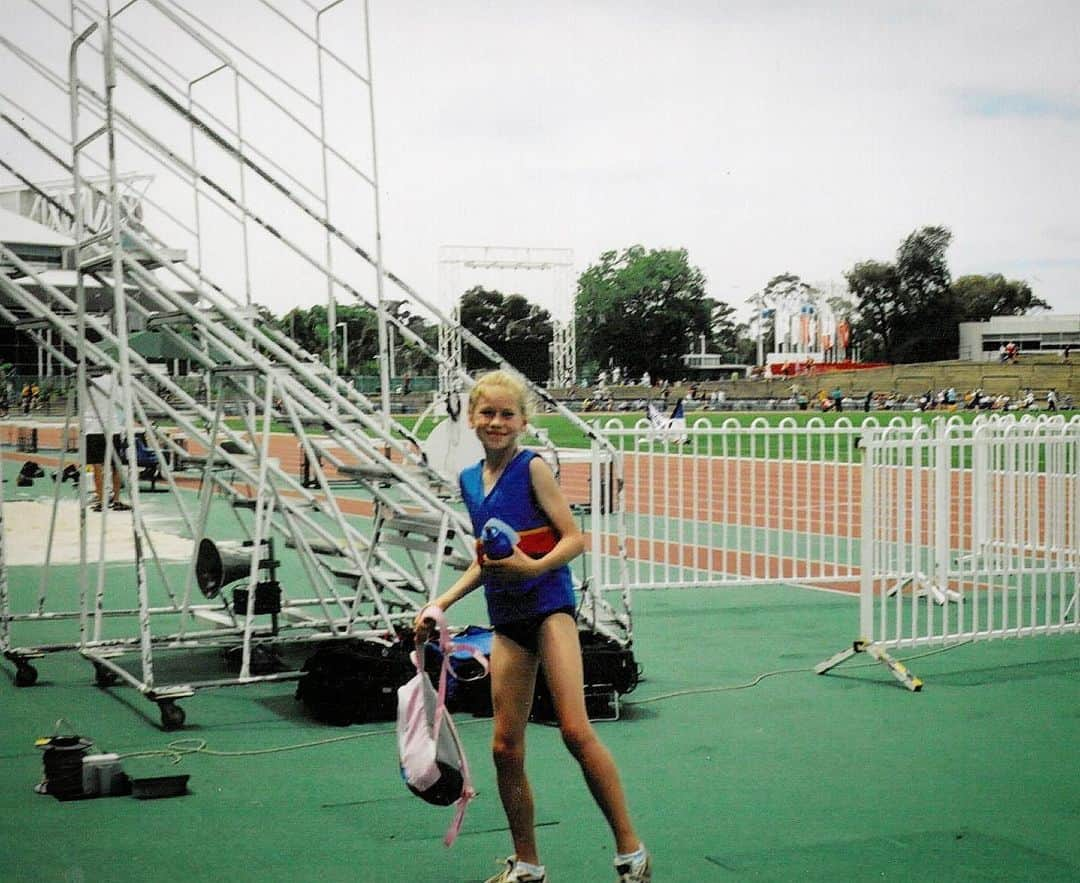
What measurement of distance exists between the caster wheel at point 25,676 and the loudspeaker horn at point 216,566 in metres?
1.15

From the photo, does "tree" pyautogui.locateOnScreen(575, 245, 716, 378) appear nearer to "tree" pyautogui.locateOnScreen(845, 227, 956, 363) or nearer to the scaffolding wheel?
"tree" pyautogui.locateOnScreen(845, 227, 956, 363)

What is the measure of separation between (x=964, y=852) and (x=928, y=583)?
4.38m

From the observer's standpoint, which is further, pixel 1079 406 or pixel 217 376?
pixel 1079 406

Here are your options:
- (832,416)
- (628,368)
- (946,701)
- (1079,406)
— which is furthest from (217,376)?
(628,368)

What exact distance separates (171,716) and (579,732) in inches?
141

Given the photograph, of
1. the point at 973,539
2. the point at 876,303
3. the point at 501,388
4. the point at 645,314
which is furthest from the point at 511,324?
the point at 501,388

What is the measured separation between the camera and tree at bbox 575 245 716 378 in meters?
129

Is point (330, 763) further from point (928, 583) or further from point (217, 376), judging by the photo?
point (928, 583)

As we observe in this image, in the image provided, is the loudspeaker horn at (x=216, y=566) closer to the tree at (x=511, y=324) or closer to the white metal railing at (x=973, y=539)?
the white metal railing at (x=973, y=539)

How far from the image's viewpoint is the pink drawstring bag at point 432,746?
476cm

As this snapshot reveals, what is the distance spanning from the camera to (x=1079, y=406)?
75625 mm

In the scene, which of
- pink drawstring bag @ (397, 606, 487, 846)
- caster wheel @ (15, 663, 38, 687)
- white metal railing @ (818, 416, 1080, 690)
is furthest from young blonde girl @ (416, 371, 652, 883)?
Result: caster wheel @ (15, 663, 38, 687)

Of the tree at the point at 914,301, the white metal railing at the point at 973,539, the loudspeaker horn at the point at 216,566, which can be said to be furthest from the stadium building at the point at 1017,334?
the loudspeaker horn at the point at 216,566

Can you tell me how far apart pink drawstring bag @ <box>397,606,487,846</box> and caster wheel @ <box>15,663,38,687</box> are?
457cm
